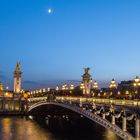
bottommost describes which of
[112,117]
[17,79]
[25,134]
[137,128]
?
[25,134]

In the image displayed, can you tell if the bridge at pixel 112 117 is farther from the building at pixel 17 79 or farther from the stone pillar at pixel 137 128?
the building at pixel 17 79

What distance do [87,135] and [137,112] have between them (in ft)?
87.2

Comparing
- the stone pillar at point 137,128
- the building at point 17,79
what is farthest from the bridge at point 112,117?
the building at point 17,79

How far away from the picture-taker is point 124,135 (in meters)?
36.2

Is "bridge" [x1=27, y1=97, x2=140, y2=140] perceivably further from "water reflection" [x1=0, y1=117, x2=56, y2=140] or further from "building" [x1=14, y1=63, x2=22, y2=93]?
"building" [x1=14, y1=63, x2=22, y2=93]

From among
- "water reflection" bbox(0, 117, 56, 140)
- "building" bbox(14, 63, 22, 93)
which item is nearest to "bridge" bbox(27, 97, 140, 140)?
"water reflection" bbox(0, 117, 56, 140)

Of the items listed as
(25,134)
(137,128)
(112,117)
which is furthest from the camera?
(25,134)

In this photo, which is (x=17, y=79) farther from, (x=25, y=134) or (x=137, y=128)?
(x=137, y=128)

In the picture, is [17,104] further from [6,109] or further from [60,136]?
[60,136]

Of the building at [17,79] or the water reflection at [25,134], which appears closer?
the water reflection at [25,134]

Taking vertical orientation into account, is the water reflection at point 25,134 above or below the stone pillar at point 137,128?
below

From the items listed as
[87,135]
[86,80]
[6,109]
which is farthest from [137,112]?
[6,109]

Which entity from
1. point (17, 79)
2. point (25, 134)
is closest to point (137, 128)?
point (25, 134)

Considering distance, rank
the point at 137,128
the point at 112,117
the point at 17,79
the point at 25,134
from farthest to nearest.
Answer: the point at 17,79, the point at 25,134, the point at 112,117, the point at 137,128
